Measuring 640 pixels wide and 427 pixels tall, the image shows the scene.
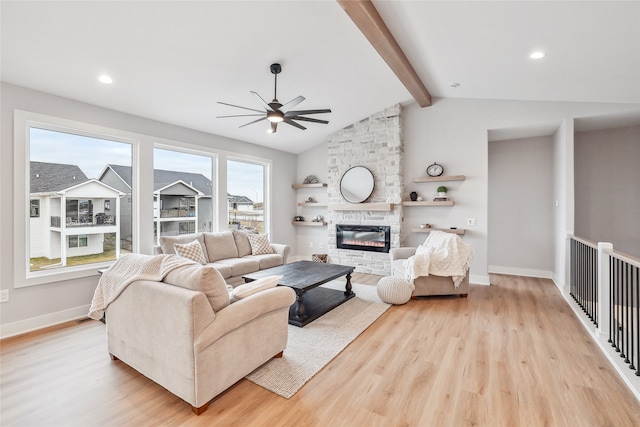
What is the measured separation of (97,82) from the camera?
3.42 meters

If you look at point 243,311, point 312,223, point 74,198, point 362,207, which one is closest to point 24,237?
point 74,198

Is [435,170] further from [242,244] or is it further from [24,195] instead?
[24,195]

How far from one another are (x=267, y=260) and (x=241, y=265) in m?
0.60

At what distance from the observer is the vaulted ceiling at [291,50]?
258cm

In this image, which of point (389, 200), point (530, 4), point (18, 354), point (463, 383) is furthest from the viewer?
point (389, 200)

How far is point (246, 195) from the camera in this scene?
636cm

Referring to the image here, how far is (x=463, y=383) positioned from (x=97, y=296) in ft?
10.1

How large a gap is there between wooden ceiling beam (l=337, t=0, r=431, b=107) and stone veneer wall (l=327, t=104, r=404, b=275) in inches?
47.3

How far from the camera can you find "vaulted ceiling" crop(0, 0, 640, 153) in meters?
2.58

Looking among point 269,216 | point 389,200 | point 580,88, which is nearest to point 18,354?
point 269,216

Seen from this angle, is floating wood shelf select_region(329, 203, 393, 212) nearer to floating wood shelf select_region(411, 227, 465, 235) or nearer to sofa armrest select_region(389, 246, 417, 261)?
floating wood shelf select_region(411, 227, 465, 235)

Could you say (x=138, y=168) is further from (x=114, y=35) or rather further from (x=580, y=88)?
(x=580, y=88)

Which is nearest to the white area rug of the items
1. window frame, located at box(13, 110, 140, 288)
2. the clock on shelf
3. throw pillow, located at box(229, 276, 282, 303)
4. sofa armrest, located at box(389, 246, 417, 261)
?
throw pillow, located at box(229, 276, 282, 303)

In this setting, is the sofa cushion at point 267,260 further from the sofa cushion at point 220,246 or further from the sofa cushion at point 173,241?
the sofa cushion at point 173,241
